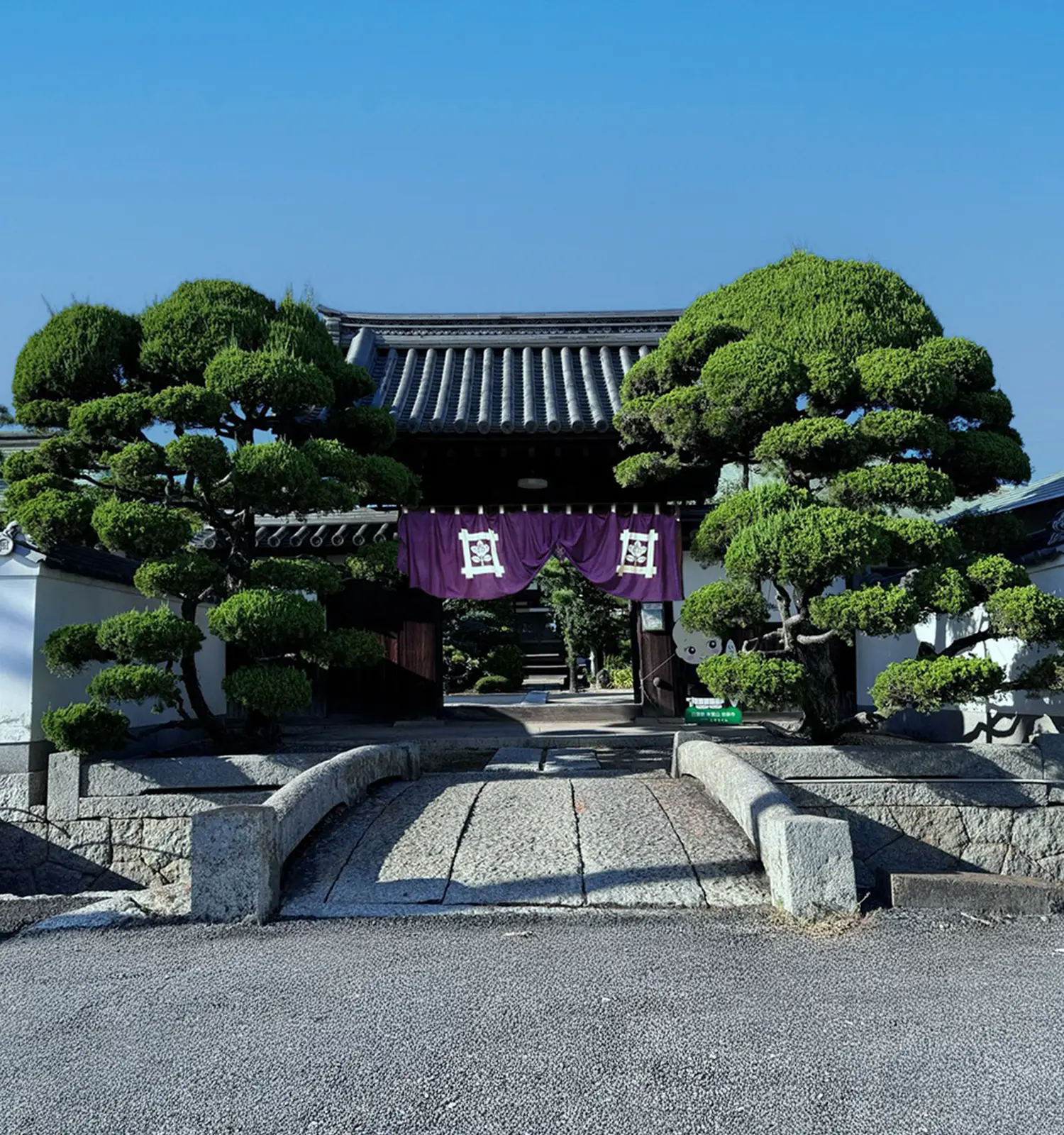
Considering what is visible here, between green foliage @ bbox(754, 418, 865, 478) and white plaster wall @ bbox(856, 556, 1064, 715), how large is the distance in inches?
69.6

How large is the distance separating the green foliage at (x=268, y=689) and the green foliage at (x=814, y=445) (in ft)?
16.6

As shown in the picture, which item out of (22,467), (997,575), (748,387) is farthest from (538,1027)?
(22,467)

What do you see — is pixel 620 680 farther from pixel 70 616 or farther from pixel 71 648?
pixel 71 648

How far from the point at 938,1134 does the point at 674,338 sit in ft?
26.2

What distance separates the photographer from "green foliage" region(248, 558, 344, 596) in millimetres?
9273

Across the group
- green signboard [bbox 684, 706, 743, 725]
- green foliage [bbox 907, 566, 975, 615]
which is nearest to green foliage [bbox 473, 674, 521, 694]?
green signboard [bbox 684, 706, 743, 725]

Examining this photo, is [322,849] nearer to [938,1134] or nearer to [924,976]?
[924,976]

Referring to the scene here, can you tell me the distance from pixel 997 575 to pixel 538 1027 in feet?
20.4

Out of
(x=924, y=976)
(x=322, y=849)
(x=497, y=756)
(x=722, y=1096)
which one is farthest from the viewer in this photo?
(x=497, y=756)

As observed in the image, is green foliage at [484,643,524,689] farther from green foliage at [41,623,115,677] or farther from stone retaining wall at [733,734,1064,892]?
stone retaining wall at [733,734,1064,892]

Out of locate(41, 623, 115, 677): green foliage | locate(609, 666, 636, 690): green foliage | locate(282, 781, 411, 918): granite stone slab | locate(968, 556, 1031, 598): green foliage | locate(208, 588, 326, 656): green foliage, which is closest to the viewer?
locate(282, 781, 411, 918): granite stone slab

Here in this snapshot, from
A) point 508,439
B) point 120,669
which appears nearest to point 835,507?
point 508,439

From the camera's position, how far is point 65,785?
8.73 meters

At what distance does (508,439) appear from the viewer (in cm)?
1244
